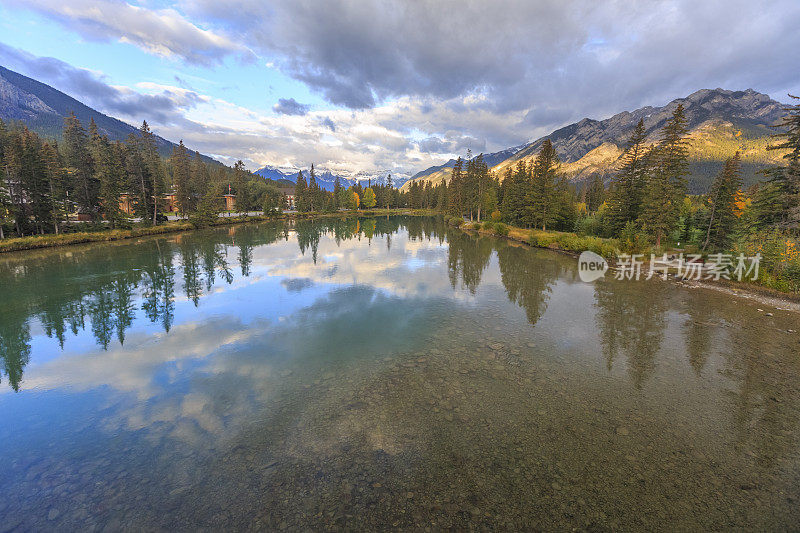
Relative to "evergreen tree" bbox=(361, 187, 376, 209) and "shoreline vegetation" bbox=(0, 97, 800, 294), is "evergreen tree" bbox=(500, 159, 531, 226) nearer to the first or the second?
"shoreline vegetation" bbox=(0, 97, 800, 294)

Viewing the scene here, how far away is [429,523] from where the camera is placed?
19.2ft

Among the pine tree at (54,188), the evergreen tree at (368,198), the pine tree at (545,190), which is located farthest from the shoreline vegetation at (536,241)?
the evergreen tree at (368,198)

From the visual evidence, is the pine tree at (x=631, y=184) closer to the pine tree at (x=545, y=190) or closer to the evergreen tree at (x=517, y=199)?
the pine tree at (x=545, y=190)

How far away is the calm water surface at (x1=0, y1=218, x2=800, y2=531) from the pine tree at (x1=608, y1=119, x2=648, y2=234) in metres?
29.0

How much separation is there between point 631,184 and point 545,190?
1387cm

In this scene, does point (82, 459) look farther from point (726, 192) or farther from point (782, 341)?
point (726, 192)

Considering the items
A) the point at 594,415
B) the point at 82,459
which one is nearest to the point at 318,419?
the point at 82,459

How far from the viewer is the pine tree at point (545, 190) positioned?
56156 mm

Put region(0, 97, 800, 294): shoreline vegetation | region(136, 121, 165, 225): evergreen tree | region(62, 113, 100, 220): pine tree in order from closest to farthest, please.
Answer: region(0, 97, 800, 294): shoreline vegetation, region(62, 113, 100, 220): pine tree, region(136, 121, 165, 225): evergreen tree

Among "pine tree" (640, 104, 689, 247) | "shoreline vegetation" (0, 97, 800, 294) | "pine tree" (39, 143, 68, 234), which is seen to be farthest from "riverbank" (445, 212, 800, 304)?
"pine tree" (39, 143, 68, 234)

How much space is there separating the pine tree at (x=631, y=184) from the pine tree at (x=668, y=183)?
4.52 meters

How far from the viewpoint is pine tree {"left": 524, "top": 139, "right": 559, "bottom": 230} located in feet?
184

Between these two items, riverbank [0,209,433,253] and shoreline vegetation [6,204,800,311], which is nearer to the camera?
shoreline vegetation [6,204,800,311]

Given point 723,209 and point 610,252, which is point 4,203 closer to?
point 610,252
